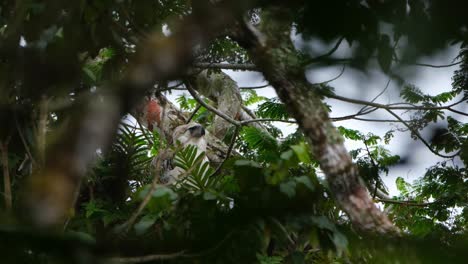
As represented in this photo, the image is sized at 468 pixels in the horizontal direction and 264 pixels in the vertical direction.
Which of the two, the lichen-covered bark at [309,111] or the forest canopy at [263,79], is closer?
the forest canopy at [263,79]

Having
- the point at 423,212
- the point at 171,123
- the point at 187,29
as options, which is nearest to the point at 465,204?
the point at 423,212

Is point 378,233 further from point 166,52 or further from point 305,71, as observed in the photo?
point 166,52

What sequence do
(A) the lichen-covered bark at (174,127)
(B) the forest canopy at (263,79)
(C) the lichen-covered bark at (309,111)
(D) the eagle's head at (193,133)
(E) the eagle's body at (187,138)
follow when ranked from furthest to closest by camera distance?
(A) the lichen-covered bark at (174,127) → (D) the eagle's head at (193,133) → (E) the eagle's body at (187,138) → (C) the lichen-covered bark at (309,111) → (B) the forest canopy at (263,79)

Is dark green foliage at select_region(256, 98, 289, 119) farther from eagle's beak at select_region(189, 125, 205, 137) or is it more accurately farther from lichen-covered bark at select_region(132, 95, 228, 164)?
lichen-covered bark at select_region(132, 95, 228, 164)

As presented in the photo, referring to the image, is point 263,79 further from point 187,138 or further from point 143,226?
point 187,138

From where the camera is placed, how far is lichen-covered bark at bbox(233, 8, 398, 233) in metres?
0.98

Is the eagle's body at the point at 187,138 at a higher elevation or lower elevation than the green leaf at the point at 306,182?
higher

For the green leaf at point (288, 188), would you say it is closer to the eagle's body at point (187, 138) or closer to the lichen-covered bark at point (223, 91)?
the eagle's body at point (187, 138)

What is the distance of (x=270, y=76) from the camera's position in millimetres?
1142

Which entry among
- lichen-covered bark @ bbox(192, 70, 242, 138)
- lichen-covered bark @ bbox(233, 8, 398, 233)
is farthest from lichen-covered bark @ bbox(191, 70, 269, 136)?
lichen-covered bark @ bbox(233, 8, 398, 233)

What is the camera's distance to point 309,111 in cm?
108

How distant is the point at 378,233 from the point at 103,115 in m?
0.58

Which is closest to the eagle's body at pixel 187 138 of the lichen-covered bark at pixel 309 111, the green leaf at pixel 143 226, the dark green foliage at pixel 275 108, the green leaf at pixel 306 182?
the dark green foliage at pixel 275 108

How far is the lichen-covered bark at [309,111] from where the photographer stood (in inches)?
38.7
